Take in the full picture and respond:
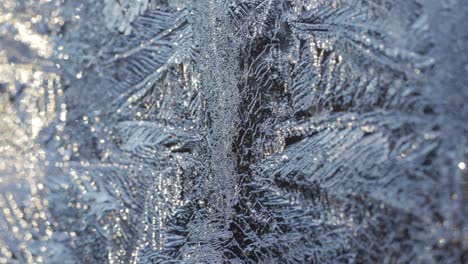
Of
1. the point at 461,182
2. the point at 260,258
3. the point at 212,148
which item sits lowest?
the point at 260,258

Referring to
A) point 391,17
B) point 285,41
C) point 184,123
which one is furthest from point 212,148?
point 391,17

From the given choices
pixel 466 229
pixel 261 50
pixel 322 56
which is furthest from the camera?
pixel 261 50

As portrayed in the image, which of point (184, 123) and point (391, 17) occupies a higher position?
point (391, 17)

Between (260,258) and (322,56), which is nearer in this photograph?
(322,56)

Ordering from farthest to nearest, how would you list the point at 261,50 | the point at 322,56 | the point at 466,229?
the point at 261,50
the point at 322,56
the point at 466,229

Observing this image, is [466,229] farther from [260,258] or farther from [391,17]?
[260,258]

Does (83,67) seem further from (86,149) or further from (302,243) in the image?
(302,243)

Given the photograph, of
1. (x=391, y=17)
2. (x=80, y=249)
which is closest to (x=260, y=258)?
(x=80, y=249)
